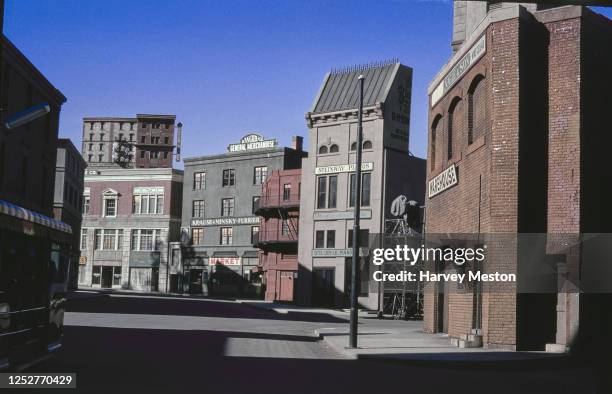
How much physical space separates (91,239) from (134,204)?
6.24 metres

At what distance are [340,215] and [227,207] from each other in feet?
66.4

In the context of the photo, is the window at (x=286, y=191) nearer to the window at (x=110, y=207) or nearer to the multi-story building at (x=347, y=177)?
the multi-story building at (x=347, y=177)

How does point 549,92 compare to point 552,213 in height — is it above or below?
above

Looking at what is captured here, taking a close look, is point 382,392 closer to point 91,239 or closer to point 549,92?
point 549,92

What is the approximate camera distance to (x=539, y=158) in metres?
18.6

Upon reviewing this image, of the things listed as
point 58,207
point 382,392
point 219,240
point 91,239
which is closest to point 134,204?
point 91,239

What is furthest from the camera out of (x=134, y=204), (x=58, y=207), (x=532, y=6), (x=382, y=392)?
(x=134, y=204)

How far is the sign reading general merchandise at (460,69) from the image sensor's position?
65.2 feet

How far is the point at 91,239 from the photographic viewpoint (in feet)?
265

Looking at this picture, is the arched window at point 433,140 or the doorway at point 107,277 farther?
the doorway at point 107,277

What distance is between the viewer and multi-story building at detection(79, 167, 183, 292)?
7725cm

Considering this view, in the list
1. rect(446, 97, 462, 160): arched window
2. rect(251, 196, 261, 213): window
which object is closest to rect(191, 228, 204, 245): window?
rect(251, 196, 261, 213): window

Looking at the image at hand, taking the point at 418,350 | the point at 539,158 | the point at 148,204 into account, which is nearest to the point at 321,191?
the point at 148,204

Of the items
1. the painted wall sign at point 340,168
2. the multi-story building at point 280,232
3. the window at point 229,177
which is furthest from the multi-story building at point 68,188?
the painted wall sign at point 340,168
